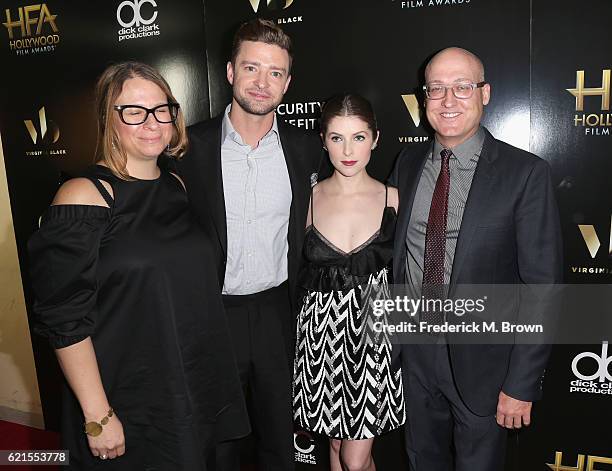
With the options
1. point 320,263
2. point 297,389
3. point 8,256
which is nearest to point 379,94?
point 320,263

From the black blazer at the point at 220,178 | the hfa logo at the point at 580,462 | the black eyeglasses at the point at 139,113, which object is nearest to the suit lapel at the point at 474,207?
the black blazer at the point at 220,178

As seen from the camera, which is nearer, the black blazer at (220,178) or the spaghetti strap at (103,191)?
the spaghetti strap at (103,191)

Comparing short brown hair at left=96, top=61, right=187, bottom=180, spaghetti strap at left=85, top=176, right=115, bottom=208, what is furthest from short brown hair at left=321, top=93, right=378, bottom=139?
spaghetti strap at left=85, top=176, right=115, bottom=208

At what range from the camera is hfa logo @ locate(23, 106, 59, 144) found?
3588mm

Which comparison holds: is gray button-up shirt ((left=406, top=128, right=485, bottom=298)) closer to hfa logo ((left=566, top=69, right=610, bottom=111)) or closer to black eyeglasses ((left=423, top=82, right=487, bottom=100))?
black eyeglasses ((left=423, top=82, right=487, bottom=100))

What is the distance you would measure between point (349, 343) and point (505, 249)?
2.43 feet

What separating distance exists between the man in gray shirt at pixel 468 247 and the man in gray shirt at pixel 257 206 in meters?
0.52

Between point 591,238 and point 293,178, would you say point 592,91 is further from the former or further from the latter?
point 293,178

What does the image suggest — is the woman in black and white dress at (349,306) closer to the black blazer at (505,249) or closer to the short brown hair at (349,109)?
the short brown hair at (349,109)

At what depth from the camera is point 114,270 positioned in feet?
5.73

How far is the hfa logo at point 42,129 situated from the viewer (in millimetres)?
3588

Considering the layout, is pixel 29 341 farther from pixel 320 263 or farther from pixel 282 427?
pixel 320 263

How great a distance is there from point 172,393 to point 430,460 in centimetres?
122

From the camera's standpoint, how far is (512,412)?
207 centimetres
